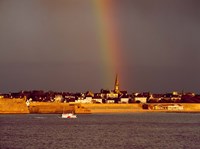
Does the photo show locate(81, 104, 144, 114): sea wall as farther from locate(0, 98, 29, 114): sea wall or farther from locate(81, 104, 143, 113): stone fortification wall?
locate(0, 98, 29, 114): sea wall

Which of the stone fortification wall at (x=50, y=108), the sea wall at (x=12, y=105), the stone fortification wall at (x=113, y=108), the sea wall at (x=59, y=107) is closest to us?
the sea wall at (x=12, y=105)

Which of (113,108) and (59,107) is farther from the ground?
(113,108)

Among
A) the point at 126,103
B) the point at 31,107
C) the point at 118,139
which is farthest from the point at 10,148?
the point at 126,103

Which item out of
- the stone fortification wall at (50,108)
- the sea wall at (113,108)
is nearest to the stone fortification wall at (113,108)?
the sea wall at (113,108)

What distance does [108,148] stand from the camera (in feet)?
181

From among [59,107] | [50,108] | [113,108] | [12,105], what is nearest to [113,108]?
[113,108]

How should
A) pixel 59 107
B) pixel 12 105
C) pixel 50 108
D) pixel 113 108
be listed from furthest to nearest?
pixel 113 108, pixel 50 108, pixel 59 107, pixel 12 105

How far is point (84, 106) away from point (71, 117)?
145 ft

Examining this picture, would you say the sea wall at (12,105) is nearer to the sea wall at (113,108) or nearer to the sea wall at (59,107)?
the sea wall at (59,107)

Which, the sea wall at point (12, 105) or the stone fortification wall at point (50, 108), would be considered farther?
the stone fortification wall at point (50, 108)

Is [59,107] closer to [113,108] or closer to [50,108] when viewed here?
[50,108]

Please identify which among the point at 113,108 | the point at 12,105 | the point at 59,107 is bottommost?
the point at 12,105

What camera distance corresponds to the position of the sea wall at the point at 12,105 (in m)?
147

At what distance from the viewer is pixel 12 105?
491 feet
